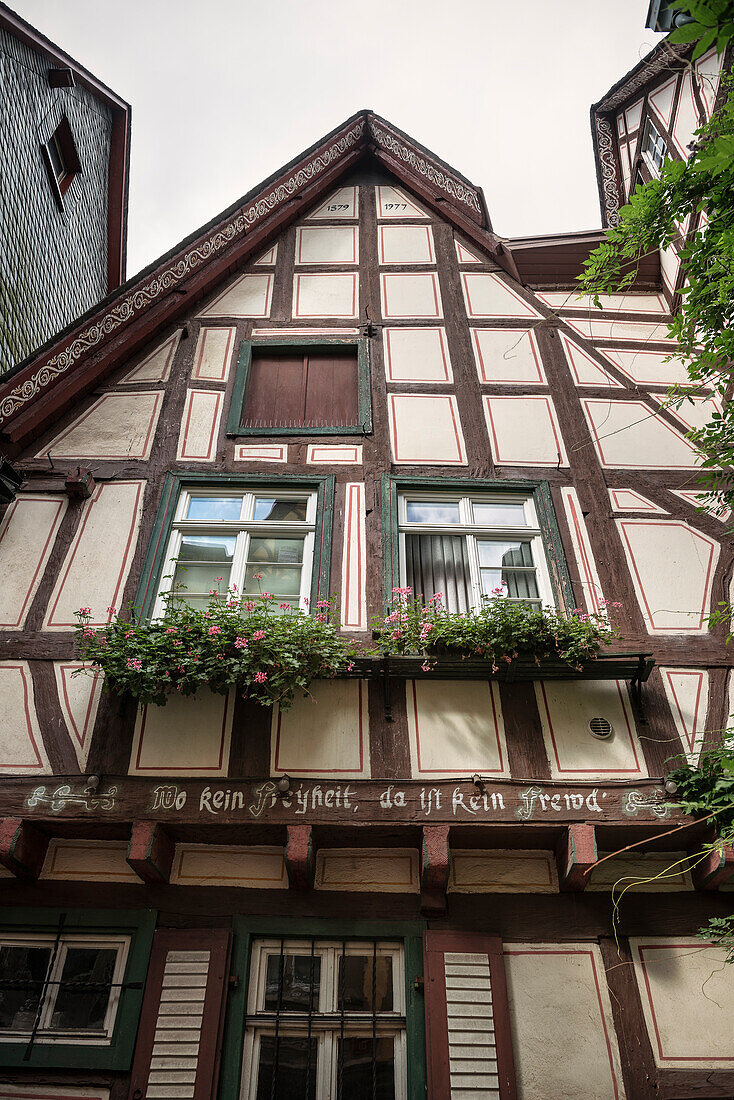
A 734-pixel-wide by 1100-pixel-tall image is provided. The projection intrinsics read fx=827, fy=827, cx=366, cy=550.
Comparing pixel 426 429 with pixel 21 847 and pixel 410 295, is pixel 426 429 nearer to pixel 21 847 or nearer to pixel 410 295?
pixel 410 295

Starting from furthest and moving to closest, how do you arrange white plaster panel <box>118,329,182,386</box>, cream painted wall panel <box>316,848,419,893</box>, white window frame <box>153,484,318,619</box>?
1. white plaster panel <box>118,329,182,386</box>
2. white window frame <box>153,484,318,619</box>
3. cream painted wall panel <box>316,848,419,893</box>

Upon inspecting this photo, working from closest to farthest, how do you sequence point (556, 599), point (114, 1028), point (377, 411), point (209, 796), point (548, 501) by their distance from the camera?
point (114, 1028)
point (209, 796)
point (556, 599)
point (548, 501)
point (377, 411)

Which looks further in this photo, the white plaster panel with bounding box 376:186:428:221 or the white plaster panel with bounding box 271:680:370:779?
the white plaster panel with bounding box 376:186:428:221

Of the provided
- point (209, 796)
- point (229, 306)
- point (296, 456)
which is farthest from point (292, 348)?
point (209, 796)

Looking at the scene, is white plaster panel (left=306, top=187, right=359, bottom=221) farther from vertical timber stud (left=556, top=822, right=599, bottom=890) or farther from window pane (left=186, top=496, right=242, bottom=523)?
vertical timber stud (left=556, top=822, right=599, bottom=890)

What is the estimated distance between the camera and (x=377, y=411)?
298 inches

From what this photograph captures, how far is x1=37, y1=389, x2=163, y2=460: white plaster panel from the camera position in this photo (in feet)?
23.5

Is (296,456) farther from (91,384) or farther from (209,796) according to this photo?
(209,796)

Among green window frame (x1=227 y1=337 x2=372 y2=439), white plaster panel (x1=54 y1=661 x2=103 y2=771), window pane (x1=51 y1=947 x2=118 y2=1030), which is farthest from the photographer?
green window frame (x1=227 y1=337 x2=372 y2=439)

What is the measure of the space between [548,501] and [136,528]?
11.1 ft

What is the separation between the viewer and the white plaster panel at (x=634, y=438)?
720cm

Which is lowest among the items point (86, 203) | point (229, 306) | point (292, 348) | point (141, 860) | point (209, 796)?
point (141, 860)

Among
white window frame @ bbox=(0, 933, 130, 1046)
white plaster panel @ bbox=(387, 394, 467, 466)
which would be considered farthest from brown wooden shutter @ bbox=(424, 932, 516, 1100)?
white plaster panel @ bbox=(387, 394, 467, 466)

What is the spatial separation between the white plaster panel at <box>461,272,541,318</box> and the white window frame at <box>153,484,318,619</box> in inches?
119
